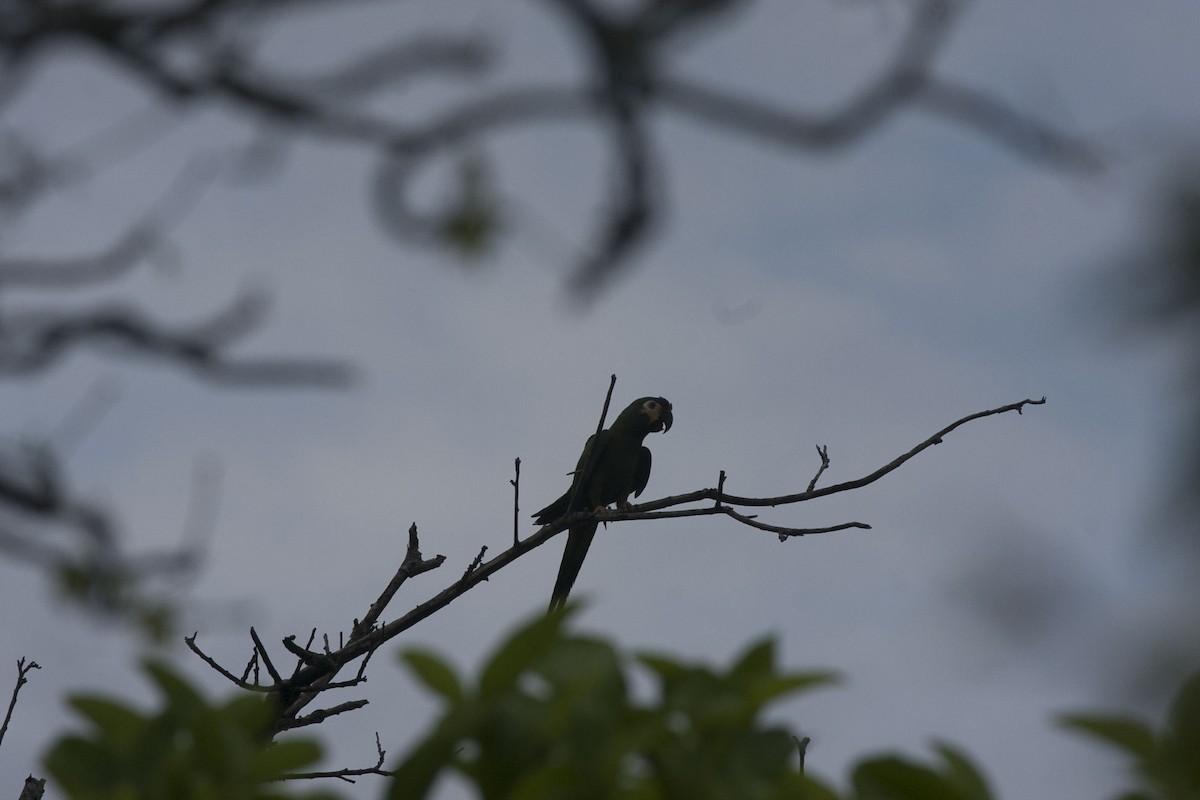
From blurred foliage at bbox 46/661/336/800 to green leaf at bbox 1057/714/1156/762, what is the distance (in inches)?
37.7

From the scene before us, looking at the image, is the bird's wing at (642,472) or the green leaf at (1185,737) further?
the bird's wing at (642,472)

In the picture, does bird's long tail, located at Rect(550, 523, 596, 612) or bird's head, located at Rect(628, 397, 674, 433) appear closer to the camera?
bird's long tail, located at Rect(550, 523, 596, 612)

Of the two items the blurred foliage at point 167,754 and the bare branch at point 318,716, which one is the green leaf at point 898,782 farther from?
the bare branch at point 318,716

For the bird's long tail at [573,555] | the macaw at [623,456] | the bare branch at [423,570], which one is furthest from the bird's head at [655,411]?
the bare branch at [423,570]

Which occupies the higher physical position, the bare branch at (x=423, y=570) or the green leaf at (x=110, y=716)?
the bare branch at (x=423, y=570)

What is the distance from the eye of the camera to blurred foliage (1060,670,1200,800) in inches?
51.4

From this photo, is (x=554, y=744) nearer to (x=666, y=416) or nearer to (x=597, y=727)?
(x=597, y=727)

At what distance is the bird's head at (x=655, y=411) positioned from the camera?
8.09 meters

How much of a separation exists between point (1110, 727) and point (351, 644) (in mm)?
3330

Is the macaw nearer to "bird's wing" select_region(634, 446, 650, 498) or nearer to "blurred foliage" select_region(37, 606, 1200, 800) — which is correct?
"bird's wing" select_region(634, 446, 650, 498)

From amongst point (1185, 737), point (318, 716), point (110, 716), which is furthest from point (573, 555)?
point (1185, 737)

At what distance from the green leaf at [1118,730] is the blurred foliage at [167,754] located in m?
0.96

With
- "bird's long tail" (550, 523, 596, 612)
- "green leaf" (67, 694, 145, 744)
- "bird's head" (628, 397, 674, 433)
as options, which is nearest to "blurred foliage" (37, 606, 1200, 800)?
"green leaf" (67, 694, 145, 744)

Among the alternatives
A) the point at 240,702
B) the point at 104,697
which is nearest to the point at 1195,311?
the point at 240,702
